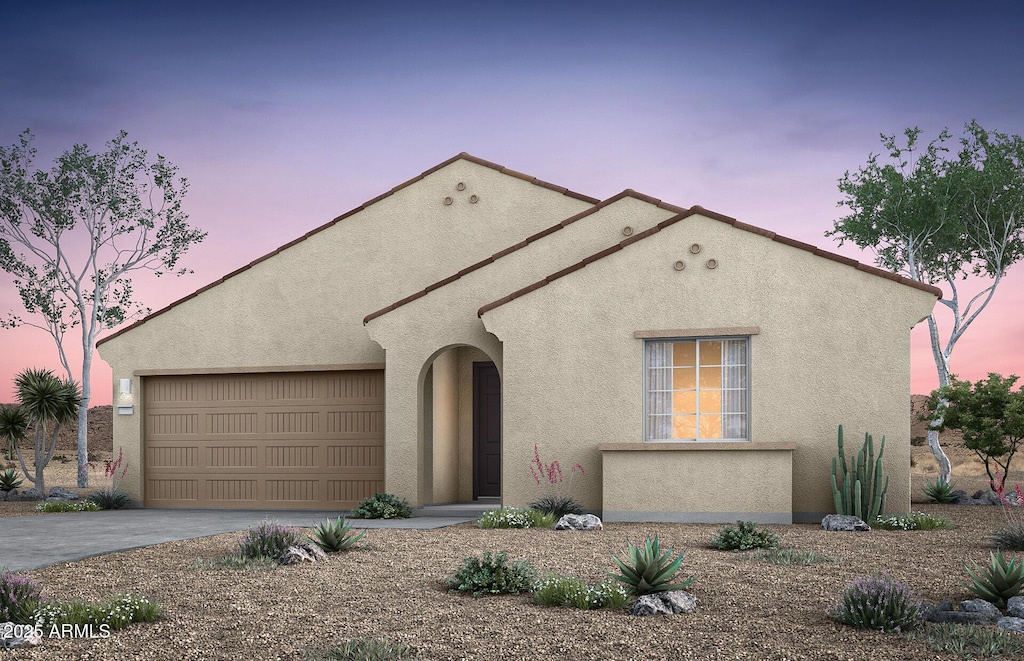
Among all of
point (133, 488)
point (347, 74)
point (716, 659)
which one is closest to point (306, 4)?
point (347, 74)

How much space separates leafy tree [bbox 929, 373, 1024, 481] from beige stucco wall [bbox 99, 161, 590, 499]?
783 centimetres

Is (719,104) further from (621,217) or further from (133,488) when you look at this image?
(133,488)

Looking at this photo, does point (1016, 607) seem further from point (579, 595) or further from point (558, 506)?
point (558, 506)

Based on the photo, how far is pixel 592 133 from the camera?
→ 17.5m

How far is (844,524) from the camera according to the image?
12.4 metres

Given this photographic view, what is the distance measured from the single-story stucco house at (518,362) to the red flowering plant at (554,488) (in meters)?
0.16

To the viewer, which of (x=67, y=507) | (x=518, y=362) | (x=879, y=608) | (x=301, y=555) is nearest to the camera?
(x=879, y=608)

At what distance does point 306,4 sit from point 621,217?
6.93 metres

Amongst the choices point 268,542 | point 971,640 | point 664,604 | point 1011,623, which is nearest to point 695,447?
point 268,542

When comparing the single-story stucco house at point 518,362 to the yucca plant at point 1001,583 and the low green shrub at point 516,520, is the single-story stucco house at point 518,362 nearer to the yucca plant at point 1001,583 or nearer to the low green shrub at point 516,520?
the low green shrub at point 516,520

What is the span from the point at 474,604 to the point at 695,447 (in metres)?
6.79

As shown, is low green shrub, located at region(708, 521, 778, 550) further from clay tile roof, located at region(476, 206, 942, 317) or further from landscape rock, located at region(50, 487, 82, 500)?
landscape rock, located at region(50, 487, 82, 500)

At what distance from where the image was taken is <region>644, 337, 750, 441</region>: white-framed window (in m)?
13.7

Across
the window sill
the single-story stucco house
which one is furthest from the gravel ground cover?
the single-story stucco house
